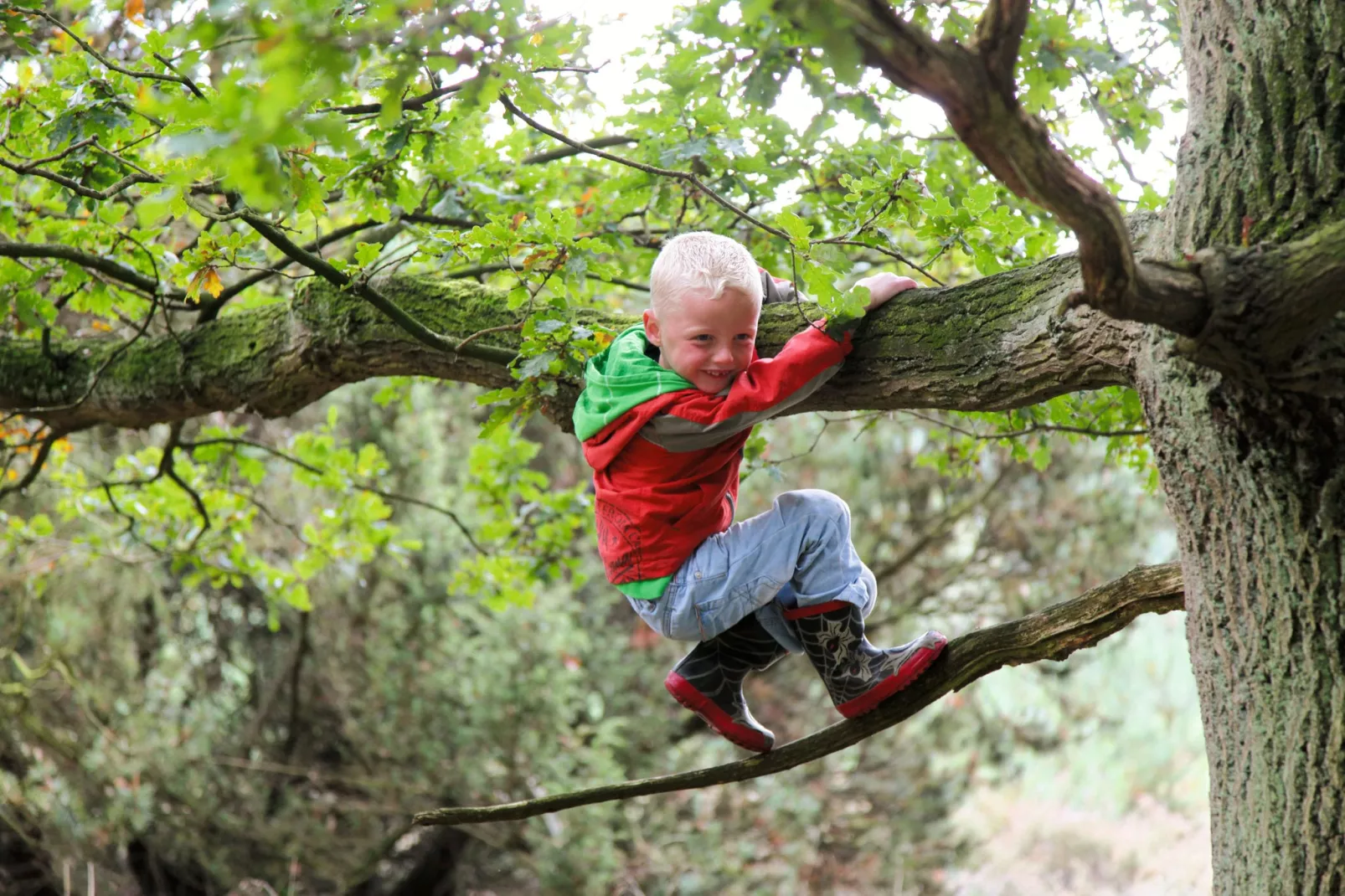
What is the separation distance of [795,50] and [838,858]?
5.82m

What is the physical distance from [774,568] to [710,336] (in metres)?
0.49

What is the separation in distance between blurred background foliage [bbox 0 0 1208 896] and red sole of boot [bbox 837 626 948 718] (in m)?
0.93

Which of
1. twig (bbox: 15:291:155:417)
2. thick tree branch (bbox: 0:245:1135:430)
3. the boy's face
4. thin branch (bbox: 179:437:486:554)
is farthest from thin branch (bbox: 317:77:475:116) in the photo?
thin branch (bbox: 179:437:486:554)

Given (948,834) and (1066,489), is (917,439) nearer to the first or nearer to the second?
(1066,489)

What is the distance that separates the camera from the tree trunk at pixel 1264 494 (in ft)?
5.36

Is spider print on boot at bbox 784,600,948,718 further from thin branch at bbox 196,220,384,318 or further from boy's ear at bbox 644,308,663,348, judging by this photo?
thin branch at bbox 196,220,384,318

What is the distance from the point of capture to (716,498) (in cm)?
243

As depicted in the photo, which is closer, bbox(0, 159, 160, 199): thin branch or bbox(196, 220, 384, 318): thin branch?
bbox(0, 159, 160, 199): thin branch

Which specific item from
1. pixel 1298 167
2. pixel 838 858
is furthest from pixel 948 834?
pixel 1298 167

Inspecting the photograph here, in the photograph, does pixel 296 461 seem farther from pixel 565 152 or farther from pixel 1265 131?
pixel 1265 131

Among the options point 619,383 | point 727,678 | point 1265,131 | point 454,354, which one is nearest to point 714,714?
point 727,678

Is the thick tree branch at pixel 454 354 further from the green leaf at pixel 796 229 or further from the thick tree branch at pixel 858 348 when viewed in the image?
the green leaf at pixel 796 229

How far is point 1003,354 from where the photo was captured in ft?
6.76

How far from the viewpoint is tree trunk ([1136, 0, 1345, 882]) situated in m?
1.63
